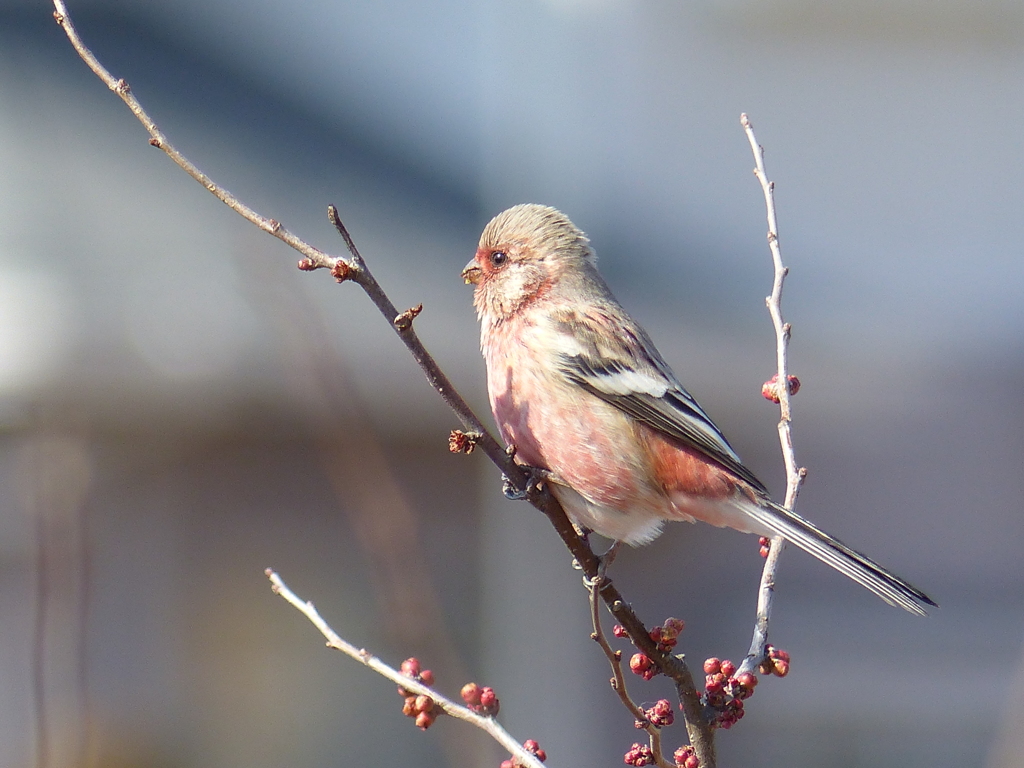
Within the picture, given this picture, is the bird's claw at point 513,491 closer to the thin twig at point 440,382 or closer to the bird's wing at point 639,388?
the thin twig at point 440,382

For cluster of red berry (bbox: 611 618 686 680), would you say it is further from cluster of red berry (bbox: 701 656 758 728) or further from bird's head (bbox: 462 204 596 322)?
bird's head (bbox: 462 204 596 322)

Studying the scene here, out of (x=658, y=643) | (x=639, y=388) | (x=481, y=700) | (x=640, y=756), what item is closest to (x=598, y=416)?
(x=639, y=388)

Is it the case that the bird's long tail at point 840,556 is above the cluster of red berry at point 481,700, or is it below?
above

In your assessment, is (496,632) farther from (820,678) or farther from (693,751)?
(693,751)

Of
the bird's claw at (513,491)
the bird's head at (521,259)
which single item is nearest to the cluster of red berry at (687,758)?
the bird's claw at (513,491)

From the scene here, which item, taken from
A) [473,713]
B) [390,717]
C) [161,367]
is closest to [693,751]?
[473,713]
